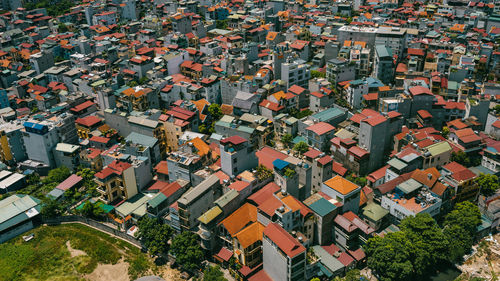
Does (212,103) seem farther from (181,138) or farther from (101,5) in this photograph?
(101,5)

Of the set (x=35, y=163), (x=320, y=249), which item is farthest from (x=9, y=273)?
(x=320, y=249)

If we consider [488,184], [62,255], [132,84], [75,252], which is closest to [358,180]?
[488,184]

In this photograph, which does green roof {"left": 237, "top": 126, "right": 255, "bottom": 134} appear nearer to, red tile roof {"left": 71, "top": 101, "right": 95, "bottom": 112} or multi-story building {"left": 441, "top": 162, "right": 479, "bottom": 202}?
multi-story building {"left": 441, "top": 162, "right": 479, "bottom": 202}

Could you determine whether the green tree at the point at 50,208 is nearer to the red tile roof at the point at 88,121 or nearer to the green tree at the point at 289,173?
the red tile roof at the point at 88,121

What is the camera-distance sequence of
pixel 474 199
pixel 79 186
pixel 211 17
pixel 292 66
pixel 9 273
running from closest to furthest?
pixel 9 273 → pixel 474 199 → pixel 79 186 → pixel 292 66 → pixel 211 17

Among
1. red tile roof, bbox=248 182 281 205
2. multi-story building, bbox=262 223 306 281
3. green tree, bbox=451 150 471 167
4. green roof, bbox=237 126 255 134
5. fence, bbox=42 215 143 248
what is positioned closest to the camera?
multi-story building, bbox=262 223 306 281

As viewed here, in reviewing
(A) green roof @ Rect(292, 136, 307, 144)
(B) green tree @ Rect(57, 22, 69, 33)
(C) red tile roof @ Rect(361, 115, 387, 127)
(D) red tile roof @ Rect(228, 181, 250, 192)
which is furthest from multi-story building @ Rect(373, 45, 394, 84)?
(B) green tree @ Rect(57, 22, 69, 33)

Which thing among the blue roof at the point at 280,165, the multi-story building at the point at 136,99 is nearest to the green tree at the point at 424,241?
the blue roof at the point at 280,165
